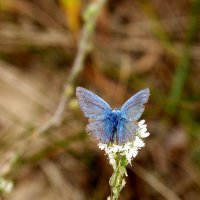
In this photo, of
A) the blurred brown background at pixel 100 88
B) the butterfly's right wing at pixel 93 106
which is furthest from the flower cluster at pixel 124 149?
the blurred brown background at pixel 100 88

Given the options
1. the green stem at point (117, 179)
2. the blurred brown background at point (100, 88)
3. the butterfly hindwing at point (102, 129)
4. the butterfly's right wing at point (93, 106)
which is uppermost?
the blurred brown background at point (100, 88)

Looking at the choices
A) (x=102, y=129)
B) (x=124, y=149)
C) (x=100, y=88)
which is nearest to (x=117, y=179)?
(x=124, y=149)

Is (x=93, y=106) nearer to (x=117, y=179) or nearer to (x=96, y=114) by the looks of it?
(x=96, y=114)

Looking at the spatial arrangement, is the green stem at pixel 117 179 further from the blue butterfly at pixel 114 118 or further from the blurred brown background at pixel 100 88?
the blurred brown background at pixel 100 88

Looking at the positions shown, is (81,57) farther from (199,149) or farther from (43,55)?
(43,55)

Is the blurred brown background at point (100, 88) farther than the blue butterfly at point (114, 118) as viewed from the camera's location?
Yes

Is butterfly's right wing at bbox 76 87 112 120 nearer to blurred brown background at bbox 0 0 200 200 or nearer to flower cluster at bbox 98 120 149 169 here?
flower cluster at bbox 98 120 149 169

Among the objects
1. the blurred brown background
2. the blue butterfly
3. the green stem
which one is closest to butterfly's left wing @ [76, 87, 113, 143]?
the blue butterfly
